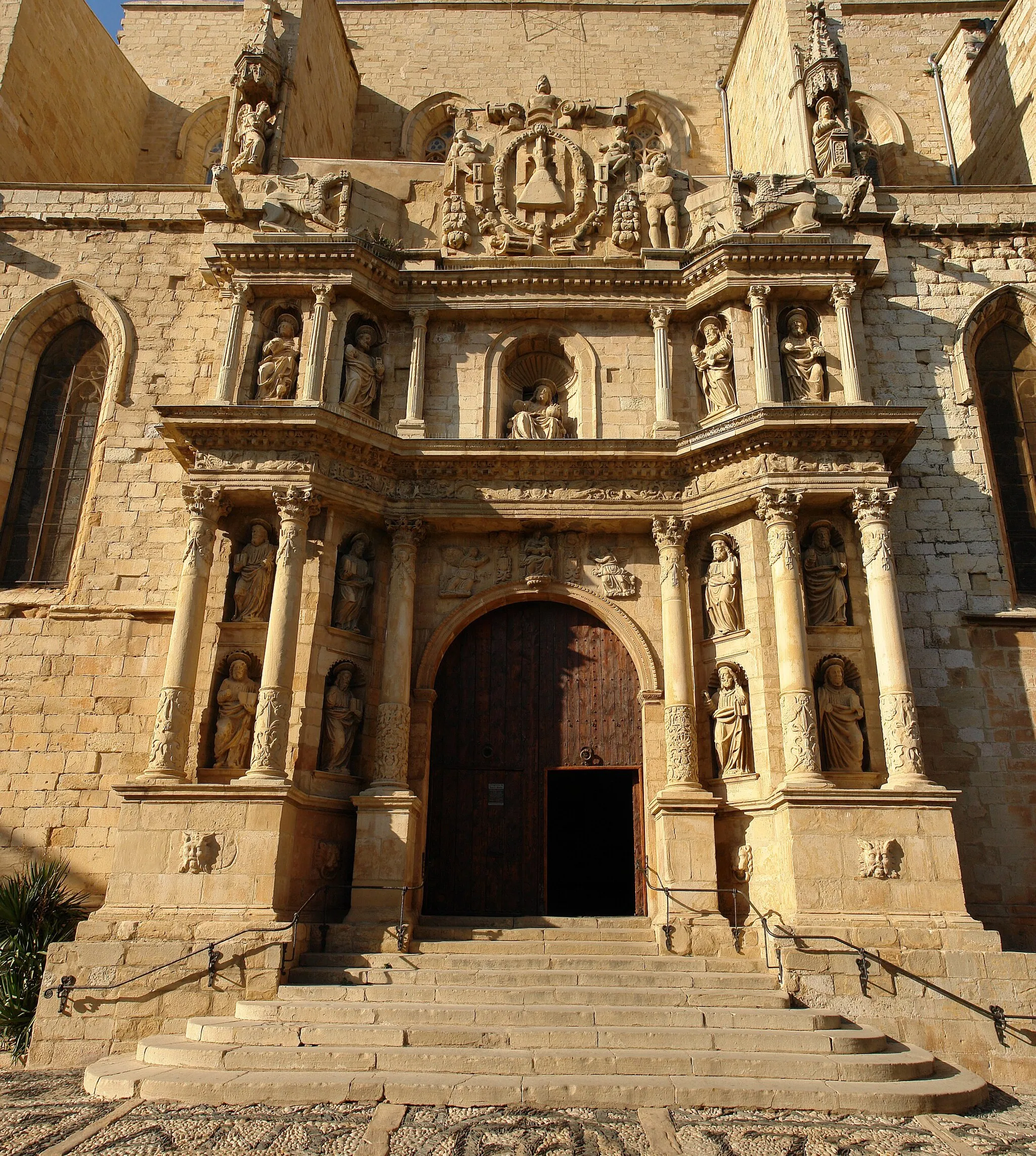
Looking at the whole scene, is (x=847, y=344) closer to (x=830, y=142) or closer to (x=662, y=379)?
(x=662, y=379)

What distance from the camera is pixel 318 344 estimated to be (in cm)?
1335

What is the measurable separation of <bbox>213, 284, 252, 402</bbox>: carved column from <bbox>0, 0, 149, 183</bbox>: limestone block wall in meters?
5.79

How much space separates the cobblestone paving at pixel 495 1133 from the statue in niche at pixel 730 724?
4.97 m

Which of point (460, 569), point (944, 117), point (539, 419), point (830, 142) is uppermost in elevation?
point (944, 117)

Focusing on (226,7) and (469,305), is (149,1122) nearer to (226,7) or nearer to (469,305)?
(469,305)

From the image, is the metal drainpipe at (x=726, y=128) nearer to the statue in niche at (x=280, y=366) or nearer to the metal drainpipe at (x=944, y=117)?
the metal drainpipe at (x=944, y=117)

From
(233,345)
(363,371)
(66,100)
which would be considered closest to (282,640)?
(363,371)

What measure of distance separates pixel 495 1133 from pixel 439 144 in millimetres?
20165

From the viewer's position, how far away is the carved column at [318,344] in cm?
1305

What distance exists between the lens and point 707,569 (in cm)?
1301

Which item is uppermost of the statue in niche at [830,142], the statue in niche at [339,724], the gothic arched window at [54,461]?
the statue in niche at [830,142]

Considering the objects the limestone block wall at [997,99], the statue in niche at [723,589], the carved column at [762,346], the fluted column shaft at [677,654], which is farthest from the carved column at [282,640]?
the limestone block wall at [997,99]

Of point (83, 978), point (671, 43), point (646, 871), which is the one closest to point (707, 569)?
point (646, 871)

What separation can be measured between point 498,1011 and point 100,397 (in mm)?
11230
